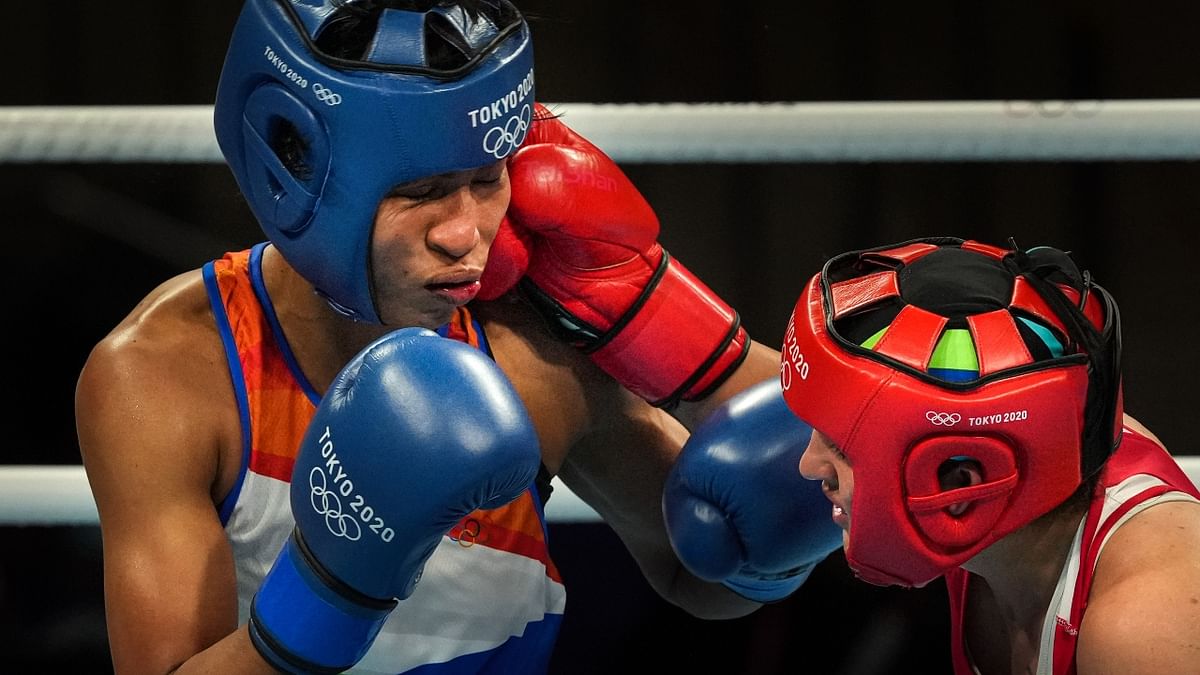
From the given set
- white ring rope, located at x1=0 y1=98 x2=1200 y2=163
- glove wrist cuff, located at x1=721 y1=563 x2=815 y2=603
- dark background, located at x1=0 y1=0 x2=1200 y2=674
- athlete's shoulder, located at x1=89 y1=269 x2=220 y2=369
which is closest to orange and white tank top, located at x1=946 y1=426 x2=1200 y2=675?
glove wrist cuff, located at x1=721 y1=563 x2=815 y2=603

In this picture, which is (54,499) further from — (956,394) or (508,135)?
(956,394)

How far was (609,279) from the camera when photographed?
178 cm

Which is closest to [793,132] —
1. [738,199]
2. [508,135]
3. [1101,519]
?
[738,199]

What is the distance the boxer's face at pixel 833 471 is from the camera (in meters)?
1.51

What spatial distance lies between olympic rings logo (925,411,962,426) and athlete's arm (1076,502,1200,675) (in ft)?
0.74

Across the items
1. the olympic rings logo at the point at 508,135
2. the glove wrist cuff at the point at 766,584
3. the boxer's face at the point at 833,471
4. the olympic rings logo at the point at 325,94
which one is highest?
the olympic rings logo at the point at 325,94

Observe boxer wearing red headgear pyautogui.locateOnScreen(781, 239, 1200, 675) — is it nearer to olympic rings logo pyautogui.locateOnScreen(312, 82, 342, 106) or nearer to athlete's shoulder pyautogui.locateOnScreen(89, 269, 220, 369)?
olympic rings logo pyautogui.locateOnScreen(312, 82, 342, 106)

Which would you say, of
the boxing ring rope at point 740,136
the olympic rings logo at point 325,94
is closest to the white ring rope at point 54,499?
the boxing ring rope at point 740,136

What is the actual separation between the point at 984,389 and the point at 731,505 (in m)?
0.44

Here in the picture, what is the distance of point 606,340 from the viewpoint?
1.80m

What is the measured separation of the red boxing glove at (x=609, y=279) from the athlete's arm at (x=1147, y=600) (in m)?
0.56

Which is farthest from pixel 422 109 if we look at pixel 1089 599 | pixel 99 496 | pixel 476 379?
pixel 1089 599

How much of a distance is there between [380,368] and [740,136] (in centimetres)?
108

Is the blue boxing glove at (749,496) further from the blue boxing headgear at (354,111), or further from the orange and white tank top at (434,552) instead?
the blue boxing headgear at (354,111)
